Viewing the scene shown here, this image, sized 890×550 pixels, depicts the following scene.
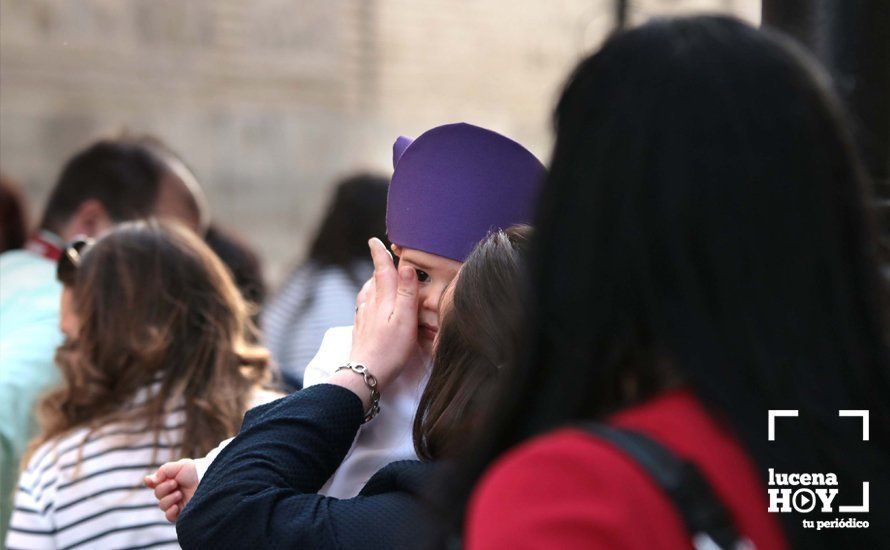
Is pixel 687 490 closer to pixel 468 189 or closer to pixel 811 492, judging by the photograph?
pixel 811 492

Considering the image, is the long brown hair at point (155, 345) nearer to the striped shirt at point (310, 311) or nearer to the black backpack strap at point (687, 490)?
the striped shirt at point (310, 311)

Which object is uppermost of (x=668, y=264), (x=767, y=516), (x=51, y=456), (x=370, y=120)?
(x=668, y=264)

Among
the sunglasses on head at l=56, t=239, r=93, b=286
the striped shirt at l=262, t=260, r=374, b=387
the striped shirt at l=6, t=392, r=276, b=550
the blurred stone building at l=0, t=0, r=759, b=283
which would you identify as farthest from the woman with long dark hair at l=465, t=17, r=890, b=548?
the blurred stone building at l=0, t=0, r=759, b=283

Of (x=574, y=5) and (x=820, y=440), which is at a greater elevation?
(x=820, y=440)

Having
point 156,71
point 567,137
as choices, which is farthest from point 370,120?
point 567,137

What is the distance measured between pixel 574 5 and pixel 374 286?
1191 centimetres

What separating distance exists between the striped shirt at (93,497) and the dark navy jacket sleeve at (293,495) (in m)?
0.85

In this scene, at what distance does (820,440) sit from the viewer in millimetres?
1103

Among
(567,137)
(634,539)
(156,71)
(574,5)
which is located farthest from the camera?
(574,5)

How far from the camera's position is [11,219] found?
4.88 metres

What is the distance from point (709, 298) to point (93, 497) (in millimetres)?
1888

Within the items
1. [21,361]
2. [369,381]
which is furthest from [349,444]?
[21,361]

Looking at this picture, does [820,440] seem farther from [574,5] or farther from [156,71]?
[574,5]

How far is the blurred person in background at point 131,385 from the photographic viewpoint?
8.80ft
